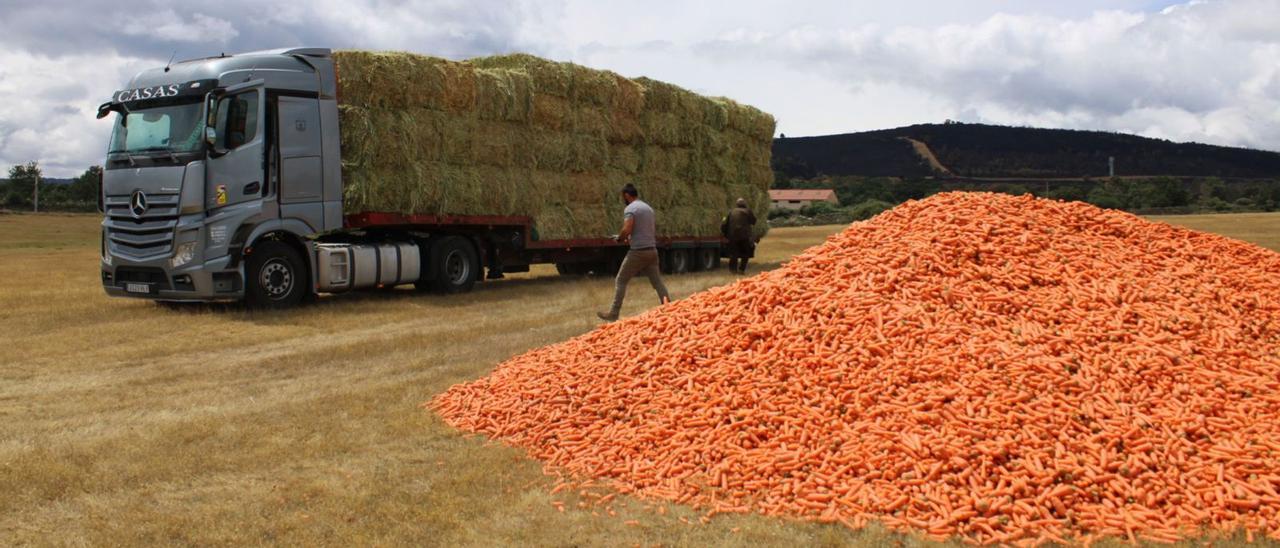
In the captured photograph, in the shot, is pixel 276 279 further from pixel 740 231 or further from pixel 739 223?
pixel 740 231

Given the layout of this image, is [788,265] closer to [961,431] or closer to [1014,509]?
[961,431]

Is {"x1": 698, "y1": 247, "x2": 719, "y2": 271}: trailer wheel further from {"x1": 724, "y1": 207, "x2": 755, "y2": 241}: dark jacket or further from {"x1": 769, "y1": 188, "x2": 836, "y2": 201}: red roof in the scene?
{"x1": 769, "y1": 188, "x2": 836, "y2": 201}: red roof

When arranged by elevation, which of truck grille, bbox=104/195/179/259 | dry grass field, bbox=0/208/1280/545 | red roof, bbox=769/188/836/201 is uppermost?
red roof, bbox=769/188/836/201

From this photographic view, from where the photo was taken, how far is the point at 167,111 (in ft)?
49.6

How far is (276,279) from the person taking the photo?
616 inches

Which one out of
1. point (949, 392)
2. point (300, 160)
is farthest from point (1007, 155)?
point (949, 392)

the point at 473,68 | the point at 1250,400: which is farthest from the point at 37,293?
the point at 1250,400

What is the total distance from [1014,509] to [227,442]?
5.33 metres

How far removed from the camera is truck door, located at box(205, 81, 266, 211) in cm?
1470

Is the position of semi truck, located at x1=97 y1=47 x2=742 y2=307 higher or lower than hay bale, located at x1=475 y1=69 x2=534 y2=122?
lower

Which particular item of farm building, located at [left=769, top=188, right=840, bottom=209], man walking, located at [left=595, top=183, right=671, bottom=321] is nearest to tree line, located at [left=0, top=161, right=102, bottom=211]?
farm building, located at [left=769, top=188, right=840, bottom=209]

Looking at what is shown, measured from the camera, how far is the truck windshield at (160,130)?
1479cm

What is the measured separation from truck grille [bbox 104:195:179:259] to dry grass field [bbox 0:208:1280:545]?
97cm

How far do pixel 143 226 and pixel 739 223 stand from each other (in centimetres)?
1299
